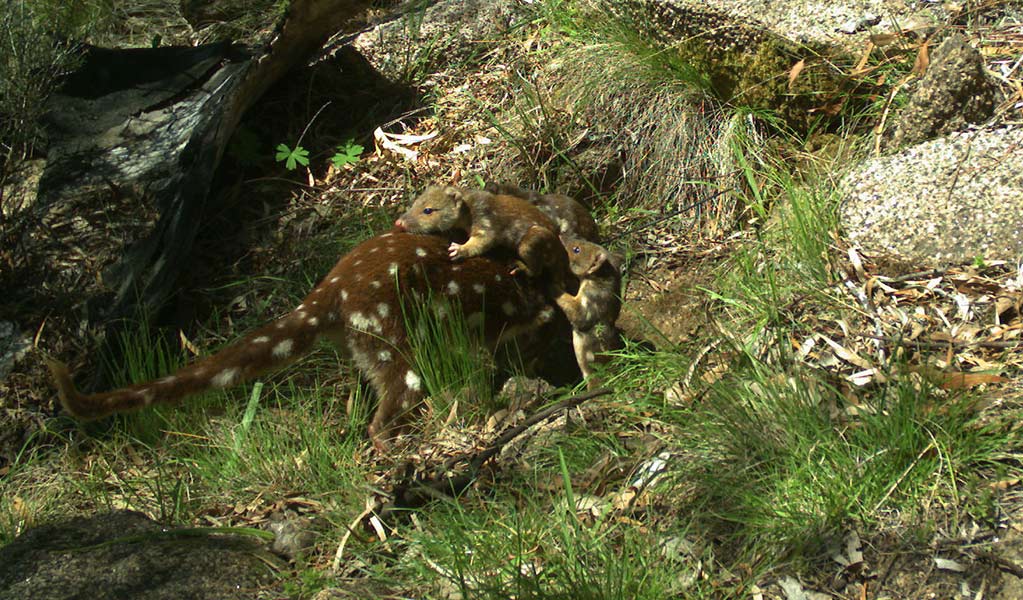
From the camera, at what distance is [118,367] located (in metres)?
4.73

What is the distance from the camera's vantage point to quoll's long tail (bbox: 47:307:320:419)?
386 centimetres

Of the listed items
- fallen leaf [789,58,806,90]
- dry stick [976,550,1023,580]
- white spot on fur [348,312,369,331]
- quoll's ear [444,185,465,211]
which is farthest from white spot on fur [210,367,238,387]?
fallen leaf [789,58,806,90]

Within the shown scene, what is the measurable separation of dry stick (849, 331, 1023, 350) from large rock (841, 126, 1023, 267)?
0.49 m

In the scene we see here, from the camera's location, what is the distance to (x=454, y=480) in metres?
3.99

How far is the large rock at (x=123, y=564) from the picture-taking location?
126 inches

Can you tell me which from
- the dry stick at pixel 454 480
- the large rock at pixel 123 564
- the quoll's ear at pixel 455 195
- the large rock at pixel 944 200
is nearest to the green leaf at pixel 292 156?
the quoll's ear at pixel 455 195

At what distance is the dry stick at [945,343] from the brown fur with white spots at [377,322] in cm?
168

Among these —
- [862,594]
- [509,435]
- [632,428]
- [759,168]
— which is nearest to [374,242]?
[509,435]

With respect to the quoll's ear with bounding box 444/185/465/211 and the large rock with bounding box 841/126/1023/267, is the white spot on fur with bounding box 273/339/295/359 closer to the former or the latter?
the quoll's ear with bounding box 444/185/465/211

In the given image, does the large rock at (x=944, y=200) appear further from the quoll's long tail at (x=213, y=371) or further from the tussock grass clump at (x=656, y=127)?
the quoll's long tail at (x=213, y=371)

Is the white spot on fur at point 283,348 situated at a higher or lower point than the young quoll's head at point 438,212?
lower

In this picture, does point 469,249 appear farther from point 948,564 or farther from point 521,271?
point 948,564

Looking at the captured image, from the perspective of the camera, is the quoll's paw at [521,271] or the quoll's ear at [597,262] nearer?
the quoll's ear at [597,262]

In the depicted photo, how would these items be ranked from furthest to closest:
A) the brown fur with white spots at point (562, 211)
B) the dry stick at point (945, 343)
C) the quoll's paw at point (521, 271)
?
the brown fur with white spots at point (562, 211) → the quoll's paw at point (521, 271) → the dry stick at point (945, 343)
